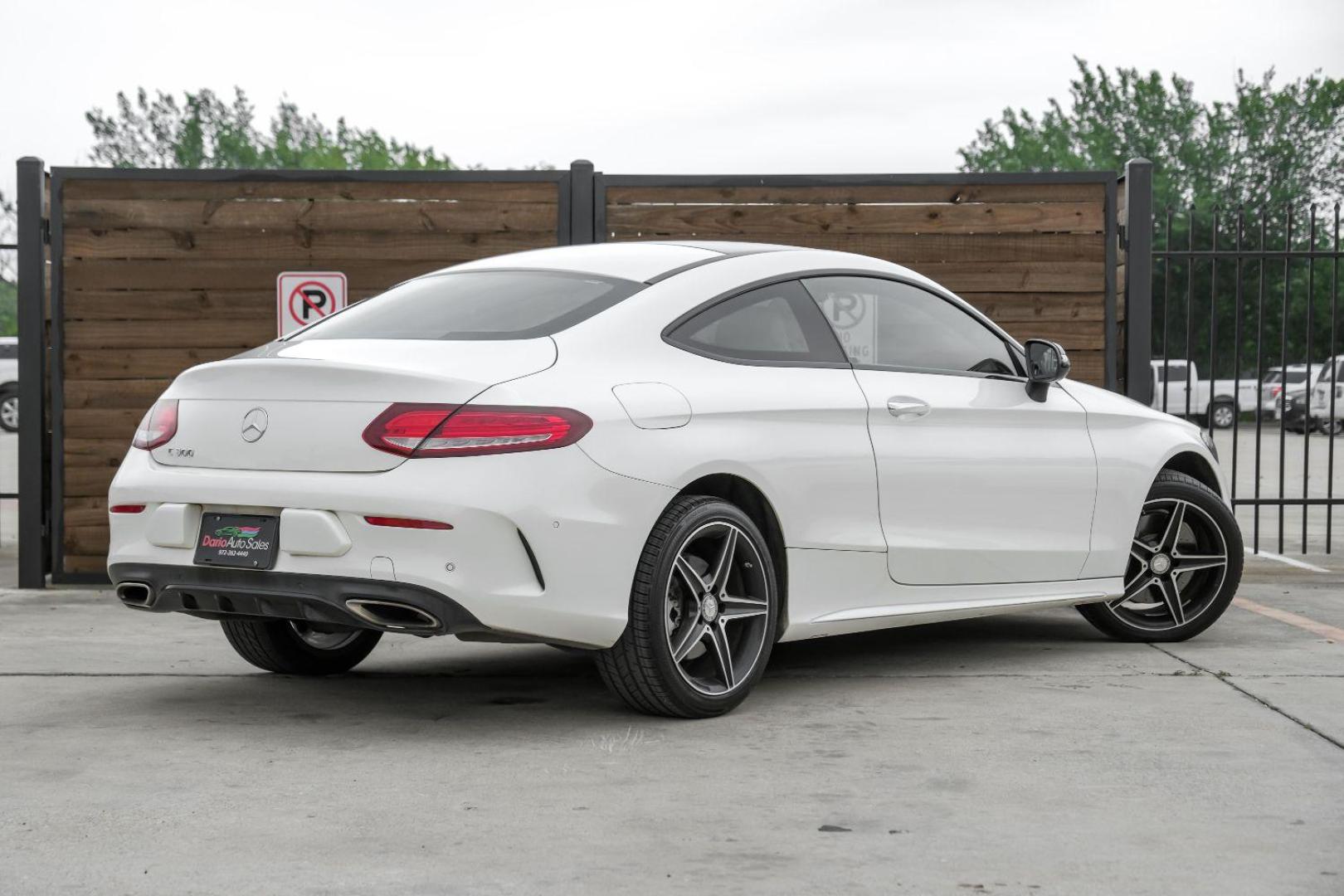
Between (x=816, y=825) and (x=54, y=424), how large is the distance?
639 cm

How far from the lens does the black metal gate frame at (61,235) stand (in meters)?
9.12

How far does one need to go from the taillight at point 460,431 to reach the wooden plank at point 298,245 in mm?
4516

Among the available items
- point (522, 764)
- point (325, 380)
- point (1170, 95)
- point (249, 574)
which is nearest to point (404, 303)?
point (325, 380)

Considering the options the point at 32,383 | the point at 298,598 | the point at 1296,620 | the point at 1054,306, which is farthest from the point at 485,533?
the point at 1054,306

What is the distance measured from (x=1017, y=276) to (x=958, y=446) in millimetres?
3429

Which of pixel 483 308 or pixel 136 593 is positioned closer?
pixel 136 593

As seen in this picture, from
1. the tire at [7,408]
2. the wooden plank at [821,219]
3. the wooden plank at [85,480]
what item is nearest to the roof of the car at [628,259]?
the wooden plank at [821,219]

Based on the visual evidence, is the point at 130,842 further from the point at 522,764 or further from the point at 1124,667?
the point at 1124,667

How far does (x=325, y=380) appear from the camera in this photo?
4.98 m

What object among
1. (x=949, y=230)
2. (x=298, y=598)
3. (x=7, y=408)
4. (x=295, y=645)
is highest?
(x=949, y=230)

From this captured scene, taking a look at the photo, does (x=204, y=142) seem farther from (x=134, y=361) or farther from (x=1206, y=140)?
(x=134, y=361)

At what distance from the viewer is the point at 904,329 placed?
6.30 metres

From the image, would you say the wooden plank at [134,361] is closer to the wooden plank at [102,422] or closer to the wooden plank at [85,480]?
the wooden plank at [102,422]

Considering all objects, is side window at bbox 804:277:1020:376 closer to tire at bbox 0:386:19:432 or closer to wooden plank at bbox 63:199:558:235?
wooden plank at bbox 63:199:558:235
